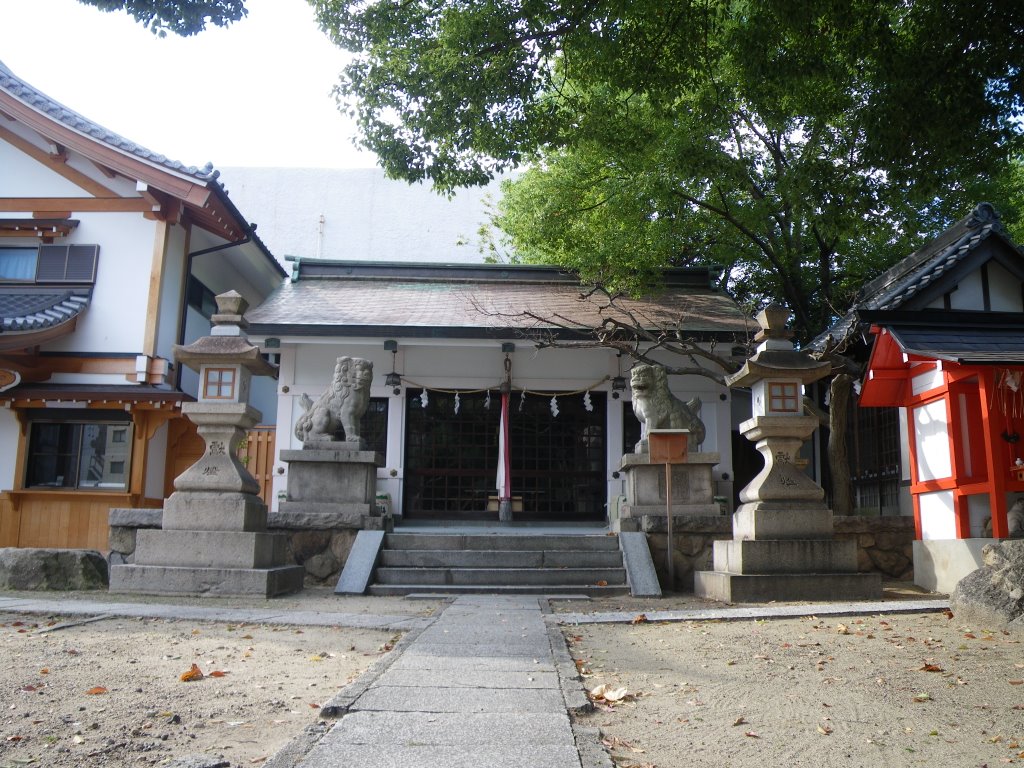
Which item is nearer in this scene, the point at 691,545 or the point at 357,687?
the point at 357,687

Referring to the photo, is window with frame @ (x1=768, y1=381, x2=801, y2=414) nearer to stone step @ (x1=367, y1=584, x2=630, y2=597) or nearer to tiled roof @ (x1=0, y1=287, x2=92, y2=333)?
stone step @ (x1=367, y1=584, x2=630, y2=597)

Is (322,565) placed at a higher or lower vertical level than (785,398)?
lower

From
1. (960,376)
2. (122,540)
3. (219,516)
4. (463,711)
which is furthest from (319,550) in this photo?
(960,376)

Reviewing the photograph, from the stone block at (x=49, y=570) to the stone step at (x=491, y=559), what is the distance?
11.0 ft

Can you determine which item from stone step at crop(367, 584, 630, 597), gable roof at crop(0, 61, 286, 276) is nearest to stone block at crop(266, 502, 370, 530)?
stone step at crop(367, 584, 630, 597)

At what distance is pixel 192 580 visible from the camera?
9000mm

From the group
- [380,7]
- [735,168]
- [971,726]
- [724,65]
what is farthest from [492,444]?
[971,726]

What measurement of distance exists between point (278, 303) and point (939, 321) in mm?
11679

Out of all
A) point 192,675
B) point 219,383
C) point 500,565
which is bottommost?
point 192,675

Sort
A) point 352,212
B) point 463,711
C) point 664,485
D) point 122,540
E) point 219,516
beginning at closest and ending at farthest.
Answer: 1. point 463,711
2. point 219,516
3. point 122,540
4. point 664,485
5. point 352,212

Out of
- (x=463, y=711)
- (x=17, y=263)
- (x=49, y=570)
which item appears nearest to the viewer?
(x=463, y=711)

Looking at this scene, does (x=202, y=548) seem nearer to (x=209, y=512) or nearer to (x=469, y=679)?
(x=209, y=512)

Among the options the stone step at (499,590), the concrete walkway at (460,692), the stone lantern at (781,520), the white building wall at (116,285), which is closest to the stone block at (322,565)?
the stone step at (499,590)

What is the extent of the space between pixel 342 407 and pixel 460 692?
764cm
